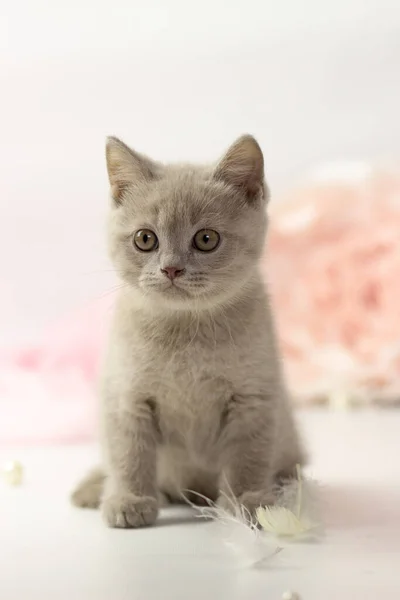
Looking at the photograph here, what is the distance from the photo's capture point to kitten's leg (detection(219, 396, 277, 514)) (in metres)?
1.25

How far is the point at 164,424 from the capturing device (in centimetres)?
127

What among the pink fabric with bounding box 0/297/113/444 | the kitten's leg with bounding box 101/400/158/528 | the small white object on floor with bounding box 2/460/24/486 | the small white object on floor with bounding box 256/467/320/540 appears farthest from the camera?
the pink fabric with bounding box 0/297/113/444

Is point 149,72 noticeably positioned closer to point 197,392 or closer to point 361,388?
point 361,388

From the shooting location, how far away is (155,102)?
229 cm

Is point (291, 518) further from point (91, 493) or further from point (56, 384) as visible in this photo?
point (56, 384)

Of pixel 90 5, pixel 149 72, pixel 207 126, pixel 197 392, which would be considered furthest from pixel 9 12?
pixel 197 392

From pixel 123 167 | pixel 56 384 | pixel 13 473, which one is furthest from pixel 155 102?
pixel 13 473

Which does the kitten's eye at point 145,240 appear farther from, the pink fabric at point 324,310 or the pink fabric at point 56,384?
the pink fabric at point 324,310

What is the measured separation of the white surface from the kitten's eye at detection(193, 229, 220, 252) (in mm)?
383

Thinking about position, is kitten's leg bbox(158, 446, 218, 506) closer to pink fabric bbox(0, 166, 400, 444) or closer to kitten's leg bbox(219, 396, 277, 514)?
kitten's leg bbox(219, 396, 277, 514)

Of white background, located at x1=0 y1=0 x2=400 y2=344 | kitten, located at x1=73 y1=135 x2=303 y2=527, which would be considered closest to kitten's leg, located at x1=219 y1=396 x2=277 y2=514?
kitten, located at x1=73 y1=135 x2=303 y2=527

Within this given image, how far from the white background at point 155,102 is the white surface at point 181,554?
0.94 meters

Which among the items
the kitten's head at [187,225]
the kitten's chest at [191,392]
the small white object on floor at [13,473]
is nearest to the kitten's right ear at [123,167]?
the kitten's head at [187,225]

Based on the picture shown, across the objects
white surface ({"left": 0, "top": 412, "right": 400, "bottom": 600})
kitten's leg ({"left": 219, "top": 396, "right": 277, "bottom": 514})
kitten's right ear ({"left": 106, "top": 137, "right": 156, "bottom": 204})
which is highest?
kitten's right ear ({"left": 106, "top": 137, "right": 156, "bottom": 204})
